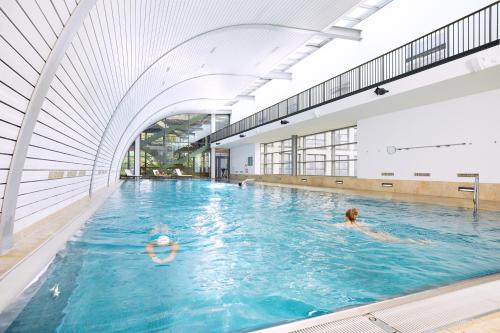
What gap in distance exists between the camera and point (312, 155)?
22844 millimetres

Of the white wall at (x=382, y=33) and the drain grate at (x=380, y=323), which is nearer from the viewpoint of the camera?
the drain grate at (x=380, y=323)

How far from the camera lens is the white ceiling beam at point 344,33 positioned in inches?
568

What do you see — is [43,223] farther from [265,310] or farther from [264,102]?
[264,102]

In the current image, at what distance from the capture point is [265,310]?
2.60 meters

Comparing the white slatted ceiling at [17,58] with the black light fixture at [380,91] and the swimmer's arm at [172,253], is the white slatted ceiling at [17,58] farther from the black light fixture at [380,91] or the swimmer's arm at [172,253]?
the black light fixture at [380,91]

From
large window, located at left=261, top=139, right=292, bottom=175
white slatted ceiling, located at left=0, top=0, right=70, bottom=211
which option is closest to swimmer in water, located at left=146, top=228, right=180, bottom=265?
white slatted ceiling, located at left=0, top=0, right=70, bottom=211

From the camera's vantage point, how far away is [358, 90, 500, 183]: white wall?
10172mm

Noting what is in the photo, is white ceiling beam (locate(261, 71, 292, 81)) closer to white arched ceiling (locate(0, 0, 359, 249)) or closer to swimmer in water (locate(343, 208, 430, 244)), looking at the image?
white arched ceiling (locate(0, 0, 359, 249))

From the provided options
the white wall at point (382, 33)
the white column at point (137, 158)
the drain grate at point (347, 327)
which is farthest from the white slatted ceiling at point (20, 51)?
the white column at point (137, 158)

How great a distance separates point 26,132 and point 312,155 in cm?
2075

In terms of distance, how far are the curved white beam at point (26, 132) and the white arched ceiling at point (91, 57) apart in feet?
0.05

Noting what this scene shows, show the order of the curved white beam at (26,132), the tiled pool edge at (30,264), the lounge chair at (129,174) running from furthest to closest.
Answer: the lounge chair at (129,174) → the curved white beam at (26,132) → the tiled pool edge at (30,264)

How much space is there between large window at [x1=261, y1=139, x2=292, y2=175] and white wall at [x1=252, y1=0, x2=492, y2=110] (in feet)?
18.0

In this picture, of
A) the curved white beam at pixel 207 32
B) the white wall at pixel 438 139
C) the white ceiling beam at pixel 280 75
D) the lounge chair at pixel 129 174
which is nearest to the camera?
the curved white beam at pixel 207 32
